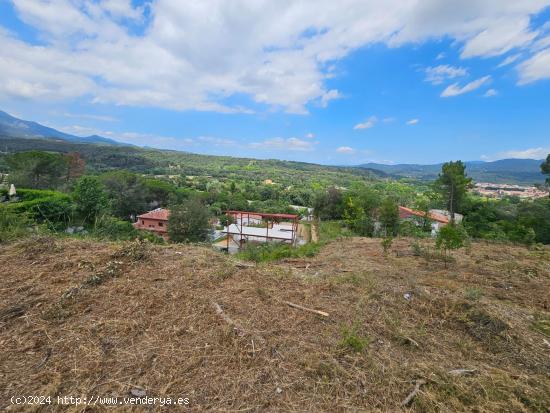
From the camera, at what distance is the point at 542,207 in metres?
16.8

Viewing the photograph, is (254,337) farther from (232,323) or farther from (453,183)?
(453,183)

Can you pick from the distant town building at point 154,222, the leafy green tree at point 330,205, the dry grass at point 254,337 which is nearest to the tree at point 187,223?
the distant town building at point 154,222

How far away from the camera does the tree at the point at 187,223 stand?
1711 cm

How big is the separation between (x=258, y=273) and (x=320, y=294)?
1094 mm

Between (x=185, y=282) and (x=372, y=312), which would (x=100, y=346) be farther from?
(x=372, y=312)

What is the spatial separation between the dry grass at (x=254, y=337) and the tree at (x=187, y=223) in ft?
41.7

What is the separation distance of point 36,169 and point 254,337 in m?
35.6

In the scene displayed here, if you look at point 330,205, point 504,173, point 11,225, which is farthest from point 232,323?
point 504,173

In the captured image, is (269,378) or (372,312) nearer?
(269,378)

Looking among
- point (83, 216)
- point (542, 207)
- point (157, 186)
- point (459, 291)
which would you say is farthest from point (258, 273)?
point (157, 186)

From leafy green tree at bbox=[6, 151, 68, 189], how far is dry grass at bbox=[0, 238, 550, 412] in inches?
1182

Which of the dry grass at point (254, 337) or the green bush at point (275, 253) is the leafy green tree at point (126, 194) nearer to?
the green bush at point (275, 253)

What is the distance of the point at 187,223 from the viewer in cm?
1708

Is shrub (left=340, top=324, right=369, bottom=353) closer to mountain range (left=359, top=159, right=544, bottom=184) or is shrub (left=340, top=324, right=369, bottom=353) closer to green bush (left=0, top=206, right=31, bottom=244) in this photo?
green bush (left=0, top=206, right=31, bottom=244)
